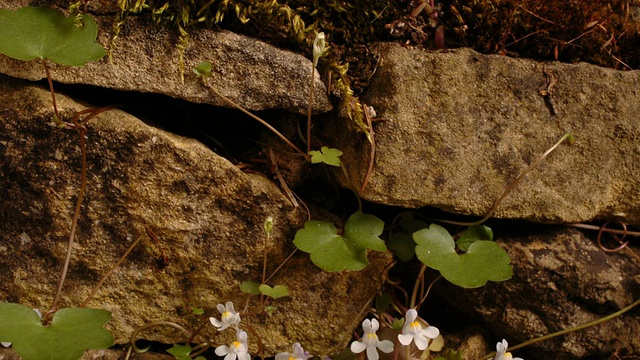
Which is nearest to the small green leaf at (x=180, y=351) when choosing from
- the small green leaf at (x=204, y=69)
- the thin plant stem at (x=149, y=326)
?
the thin plant stem at (x=149, y=326)

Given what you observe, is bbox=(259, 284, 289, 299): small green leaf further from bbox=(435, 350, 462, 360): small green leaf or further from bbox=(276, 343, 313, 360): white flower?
bbox=(435, 350, 462, 360): small green leaf

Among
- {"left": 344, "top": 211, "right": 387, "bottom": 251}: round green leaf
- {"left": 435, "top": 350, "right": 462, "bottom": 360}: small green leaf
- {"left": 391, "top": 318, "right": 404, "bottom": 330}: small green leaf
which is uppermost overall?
{"left": 344, "top": 211, "right": 387, "bottom": 251}: round green leaf

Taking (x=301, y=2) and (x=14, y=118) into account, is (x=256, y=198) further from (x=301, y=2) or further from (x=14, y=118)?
(x=14, y=118)

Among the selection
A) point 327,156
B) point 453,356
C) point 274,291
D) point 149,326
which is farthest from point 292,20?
point 453,356

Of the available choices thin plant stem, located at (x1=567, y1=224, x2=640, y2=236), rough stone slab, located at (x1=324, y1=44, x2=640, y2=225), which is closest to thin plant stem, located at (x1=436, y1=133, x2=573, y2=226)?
rough stone slab, located at (x1=324, y1=44, x2=640, y2=225)

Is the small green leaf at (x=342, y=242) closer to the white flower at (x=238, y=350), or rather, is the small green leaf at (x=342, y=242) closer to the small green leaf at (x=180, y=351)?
the white flower at (x=238, y=350)

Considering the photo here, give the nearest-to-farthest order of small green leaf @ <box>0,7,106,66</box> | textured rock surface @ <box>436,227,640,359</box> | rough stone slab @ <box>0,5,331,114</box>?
small green leaf @ <box>0,7,106,66</box>, rough stone slab @ <box>0,5,331,114</box>, textured rock surface @ <box>436,227,640,359</box>

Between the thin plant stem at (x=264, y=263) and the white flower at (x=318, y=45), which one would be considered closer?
the white flower at (x=318, y=45)

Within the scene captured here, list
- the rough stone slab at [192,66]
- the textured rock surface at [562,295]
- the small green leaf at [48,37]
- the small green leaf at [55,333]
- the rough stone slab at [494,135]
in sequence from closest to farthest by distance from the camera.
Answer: the small green leaf at [55,333]
the small green leaf at [48,37]
the rough stone slab at [192,66]
the rough stone slab at [494,135]
the textured rock surface at [562,295]
